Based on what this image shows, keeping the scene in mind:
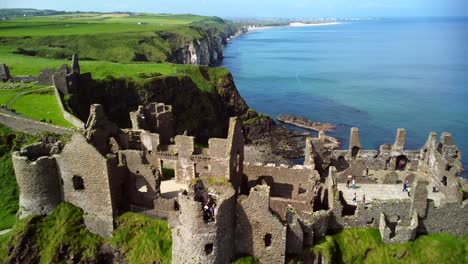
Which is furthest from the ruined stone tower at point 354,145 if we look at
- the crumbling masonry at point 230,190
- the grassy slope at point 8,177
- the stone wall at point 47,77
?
the stone wall at point 47,77

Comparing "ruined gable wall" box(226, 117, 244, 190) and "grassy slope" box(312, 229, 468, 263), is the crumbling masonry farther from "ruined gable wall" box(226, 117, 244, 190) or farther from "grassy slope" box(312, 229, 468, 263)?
"grassy slope" box(312, 229, 468, 263)

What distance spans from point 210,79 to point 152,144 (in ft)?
217

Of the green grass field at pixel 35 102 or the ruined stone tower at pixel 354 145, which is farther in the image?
the green grass field at pixel 35 102

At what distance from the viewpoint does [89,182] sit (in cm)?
2912

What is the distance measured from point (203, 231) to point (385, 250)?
13.9 metres

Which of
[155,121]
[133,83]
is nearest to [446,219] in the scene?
[155,121]

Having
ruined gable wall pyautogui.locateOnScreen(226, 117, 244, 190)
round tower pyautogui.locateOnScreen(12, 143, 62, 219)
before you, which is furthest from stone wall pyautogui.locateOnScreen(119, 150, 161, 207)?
ruined gable wall pyautogui.locateOnScreen(226, 117, 244, 190)

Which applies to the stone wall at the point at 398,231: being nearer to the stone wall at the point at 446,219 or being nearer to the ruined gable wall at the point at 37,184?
the stone wall at the point at 446,219

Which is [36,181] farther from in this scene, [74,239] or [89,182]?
[74,239]

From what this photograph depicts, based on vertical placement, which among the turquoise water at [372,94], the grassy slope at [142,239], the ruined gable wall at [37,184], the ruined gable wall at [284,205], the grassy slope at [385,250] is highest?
the ruined gable wall at [37,184]

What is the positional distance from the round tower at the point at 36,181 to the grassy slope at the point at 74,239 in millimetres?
869

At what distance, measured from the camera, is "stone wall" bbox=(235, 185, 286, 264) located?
2512cm

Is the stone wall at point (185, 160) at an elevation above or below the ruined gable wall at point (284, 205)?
above

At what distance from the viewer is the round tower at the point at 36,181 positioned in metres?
29.2
